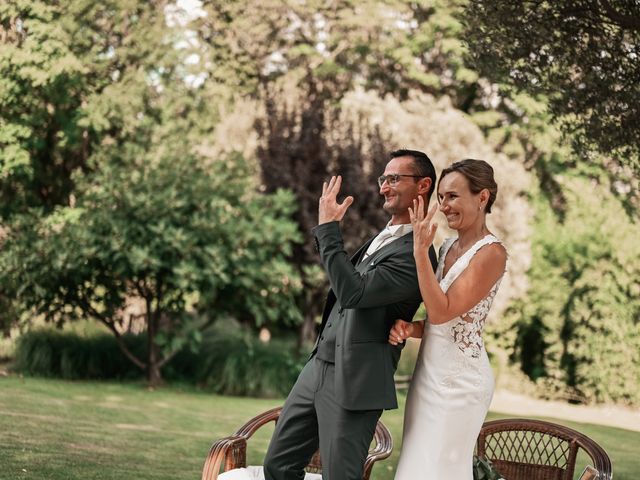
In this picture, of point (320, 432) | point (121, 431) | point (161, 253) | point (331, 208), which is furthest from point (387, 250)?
point (161, 253)

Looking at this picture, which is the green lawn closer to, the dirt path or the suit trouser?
the dirt path

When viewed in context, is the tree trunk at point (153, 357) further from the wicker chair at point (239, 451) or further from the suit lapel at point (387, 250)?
the suit lapel at point (387, 250)

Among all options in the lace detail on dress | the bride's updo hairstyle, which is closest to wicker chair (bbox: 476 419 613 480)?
the lace detail on dress

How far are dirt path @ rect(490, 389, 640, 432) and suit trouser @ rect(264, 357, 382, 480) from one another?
809 cm

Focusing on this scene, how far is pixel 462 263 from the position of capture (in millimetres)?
3408

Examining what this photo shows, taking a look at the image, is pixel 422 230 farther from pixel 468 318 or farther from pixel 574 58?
pixel 574 58

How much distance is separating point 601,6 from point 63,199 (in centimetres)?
930

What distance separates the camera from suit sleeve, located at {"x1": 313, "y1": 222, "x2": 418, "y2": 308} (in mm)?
3227

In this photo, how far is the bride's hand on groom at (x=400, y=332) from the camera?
337 cm

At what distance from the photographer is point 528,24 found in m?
6.42

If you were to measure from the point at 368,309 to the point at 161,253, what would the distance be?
7.54 meters

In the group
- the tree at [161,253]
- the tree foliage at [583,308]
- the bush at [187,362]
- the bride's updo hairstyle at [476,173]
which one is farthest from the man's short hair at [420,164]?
the tree foliage at [583,308]

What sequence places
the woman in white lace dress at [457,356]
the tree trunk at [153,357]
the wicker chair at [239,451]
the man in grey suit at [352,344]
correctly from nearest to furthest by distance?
1. the man in grey suit at [352,344]
2. the woman in white lace dress at [457,356]
3. the wicker chair at [239,451]
4. the tree trunk at [153,357]

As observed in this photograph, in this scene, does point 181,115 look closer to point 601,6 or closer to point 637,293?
point 637,293
